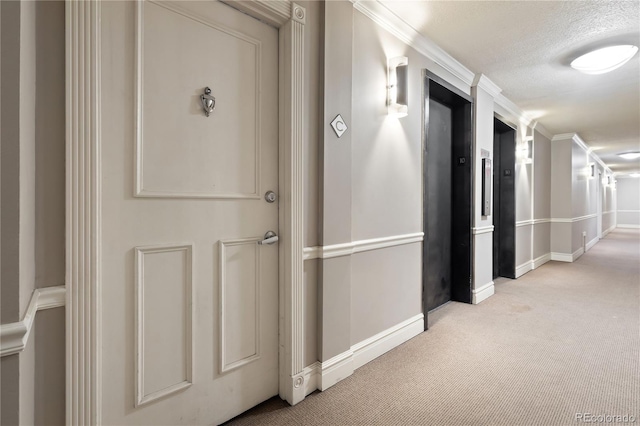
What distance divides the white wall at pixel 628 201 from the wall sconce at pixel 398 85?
19.3 metres

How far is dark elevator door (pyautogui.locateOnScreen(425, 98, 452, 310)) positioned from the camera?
318cm

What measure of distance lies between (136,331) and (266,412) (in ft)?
2.67

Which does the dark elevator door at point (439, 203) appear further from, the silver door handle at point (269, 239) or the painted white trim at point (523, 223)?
the painted white trim at point (523, 223)

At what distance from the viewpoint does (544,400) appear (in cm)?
173

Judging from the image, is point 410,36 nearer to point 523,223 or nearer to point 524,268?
point 523,223

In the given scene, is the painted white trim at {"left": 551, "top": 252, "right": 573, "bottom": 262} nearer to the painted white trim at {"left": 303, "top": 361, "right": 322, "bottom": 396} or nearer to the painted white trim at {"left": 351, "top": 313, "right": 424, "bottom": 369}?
the painted white trim at {"left": 351, "top": 313, "right": 424, "bottom": 369}

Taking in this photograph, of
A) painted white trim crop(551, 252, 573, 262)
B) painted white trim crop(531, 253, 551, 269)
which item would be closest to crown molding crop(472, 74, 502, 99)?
painted white trim crop(531, 253, 551, 269)

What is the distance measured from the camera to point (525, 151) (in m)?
4.96

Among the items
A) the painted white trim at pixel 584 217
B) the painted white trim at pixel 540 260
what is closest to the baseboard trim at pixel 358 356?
the painted white trim at pixel 540 260

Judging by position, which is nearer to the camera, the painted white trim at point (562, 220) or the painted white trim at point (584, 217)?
the painted white trim at point (562, 220)

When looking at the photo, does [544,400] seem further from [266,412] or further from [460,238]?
[460,238]

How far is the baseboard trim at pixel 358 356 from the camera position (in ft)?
5.93

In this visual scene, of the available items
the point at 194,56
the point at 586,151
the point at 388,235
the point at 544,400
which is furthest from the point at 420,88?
the point at 586,151

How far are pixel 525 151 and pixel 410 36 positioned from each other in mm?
3573
